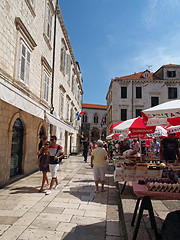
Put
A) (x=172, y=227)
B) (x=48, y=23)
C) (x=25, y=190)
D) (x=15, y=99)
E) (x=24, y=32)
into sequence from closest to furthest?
(x=172, y=227), (x=15, y=99), (x=25, y=190), (x=24, y=32), (x=48, y=23)

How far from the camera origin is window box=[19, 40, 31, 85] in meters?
7.67

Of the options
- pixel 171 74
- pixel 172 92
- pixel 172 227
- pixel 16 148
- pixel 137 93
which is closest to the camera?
pixel 172 227

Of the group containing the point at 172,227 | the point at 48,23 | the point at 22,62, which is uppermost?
the point at 48,23

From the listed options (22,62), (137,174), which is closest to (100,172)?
(137,174)

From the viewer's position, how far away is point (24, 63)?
8023 millimetres

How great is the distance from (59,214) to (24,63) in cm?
641

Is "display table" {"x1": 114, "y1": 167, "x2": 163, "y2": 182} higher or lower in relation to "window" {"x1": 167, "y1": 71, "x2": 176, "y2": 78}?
lower

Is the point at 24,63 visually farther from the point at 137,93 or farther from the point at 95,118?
the point at 95,118

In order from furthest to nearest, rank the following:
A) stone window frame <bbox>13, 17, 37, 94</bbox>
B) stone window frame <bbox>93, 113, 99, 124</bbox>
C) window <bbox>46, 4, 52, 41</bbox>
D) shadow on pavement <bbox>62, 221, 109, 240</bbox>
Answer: stone window frame <bbox>93, 113, 99, 124</bbox> < window <bbox>46, 4, 52, 41</bbox> < stone window frame <bbox>13, 17, 37, 94</bbox> < shadow on pavement <bbox>62, 221, 109, 240</bbox>

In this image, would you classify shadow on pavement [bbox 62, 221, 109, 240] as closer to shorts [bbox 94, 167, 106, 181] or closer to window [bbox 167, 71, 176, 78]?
shorts [bbox 94, 167, 106, 181]

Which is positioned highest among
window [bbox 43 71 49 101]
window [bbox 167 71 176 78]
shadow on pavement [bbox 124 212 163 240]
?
window [bbox 167 71 176 78]

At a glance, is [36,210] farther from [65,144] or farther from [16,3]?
[65,144]

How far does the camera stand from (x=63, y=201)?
499 centimetres


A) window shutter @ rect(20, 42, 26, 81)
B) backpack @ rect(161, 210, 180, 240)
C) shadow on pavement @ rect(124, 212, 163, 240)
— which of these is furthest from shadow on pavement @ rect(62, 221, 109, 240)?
window shutter @ rect(20, 42, 26, 81)
